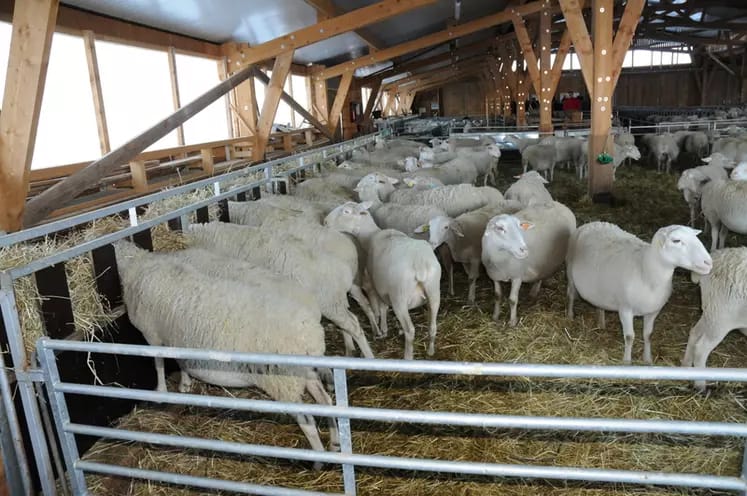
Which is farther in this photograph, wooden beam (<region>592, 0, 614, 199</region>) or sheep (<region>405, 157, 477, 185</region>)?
sheep (<region>405, 157, 477, 185</region>)

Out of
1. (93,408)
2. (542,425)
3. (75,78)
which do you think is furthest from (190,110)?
(542,425)

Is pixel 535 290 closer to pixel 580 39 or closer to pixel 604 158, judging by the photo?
pixel 604 158

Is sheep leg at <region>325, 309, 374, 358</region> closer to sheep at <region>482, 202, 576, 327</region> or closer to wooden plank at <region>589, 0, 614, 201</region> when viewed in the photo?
sheep at <region>482, 202, 576, 327</region>

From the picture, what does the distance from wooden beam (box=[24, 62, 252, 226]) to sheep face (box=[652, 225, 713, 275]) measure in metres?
5.11

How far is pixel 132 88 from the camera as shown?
35.4ft

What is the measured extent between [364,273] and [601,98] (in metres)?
6.60

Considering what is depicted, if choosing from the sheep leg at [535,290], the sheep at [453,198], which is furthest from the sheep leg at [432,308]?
the sheep at [453,198]

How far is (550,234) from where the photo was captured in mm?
5531

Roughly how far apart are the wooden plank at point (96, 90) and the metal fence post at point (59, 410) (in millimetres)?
7982

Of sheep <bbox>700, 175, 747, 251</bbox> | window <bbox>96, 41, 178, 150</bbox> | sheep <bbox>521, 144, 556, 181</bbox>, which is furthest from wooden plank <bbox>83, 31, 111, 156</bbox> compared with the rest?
sheep <bbox>700, 175, 747, 251</bbox>

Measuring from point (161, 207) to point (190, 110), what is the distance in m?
3.00

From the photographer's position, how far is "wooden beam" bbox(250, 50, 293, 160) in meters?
10.2

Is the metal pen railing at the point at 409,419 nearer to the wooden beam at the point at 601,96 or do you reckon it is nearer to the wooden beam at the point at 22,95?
the wooden beam at the point at 22,95

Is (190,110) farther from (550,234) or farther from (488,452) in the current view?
(488,452)
